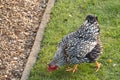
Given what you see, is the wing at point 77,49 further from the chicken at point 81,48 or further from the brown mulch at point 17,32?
the brown mulch at point 17,32

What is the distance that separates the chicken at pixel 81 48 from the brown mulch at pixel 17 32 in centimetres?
82

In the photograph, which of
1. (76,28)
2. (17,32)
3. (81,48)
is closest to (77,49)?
(81,48)

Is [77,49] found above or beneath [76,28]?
above

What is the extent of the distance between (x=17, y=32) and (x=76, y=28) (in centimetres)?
115

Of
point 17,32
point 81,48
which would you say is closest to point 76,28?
point 17,32

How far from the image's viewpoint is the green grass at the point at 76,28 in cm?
654

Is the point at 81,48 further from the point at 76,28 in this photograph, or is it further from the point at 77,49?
the point at 76,28

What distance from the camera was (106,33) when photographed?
7441 mm

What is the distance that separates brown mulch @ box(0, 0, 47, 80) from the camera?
269 inches

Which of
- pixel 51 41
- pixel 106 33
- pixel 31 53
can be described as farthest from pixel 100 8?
pixel 31 53

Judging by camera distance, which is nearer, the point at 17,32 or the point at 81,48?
the point at 81,48

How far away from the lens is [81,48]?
6281 mm

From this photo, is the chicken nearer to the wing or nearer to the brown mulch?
the wing

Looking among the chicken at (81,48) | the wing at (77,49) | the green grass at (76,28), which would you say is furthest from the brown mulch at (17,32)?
the wing at (77,49)
